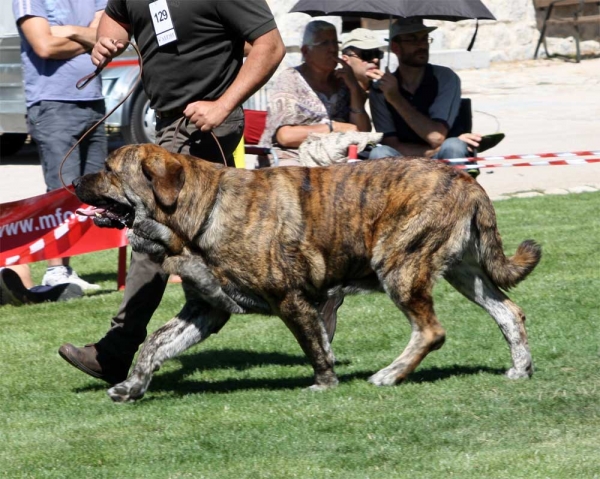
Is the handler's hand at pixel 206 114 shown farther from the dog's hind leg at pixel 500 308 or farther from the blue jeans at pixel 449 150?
the blue jeans at pixel 449 150

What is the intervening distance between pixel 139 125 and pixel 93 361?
26.4ft

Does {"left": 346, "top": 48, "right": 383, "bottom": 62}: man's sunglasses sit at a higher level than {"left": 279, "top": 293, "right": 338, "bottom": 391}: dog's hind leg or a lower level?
higher

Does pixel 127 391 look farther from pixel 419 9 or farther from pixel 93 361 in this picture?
pixel 419 9

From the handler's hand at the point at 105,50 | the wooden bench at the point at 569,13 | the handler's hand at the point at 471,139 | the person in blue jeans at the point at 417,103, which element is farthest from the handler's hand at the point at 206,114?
the wooden bench at the point at 569,13

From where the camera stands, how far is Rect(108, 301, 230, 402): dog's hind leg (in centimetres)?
549

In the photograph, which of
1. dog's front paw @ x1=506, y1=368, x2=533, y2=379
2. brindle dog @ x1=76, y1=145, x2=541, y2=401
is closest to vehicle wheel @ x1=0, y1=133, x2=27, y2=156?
brindle dog @ x1=76, y1=145, x2=541, y2=401

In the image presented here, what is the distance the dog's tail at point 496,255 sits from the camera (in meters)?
5.57

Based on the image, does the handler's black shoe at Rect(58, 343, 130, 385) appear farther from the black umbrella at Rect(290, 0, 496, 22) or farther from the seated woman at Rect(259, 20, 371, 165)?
the black umbrella at Rect(290, 0, 496, 22)

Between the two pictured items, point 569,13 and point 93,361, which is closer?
point 93,361

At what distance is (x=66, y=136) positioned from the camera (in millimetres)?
7805

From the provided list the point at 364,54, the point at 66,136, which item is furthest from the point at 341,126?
the point at 66,136

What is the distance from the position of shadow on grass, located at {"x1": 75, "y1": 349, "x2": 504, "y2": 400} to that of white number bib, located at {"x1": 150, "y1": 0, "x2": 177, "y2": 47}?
1.75 m

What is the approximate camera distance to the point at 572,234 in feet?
30.3

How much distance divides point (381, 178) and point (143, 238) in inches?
46.0
